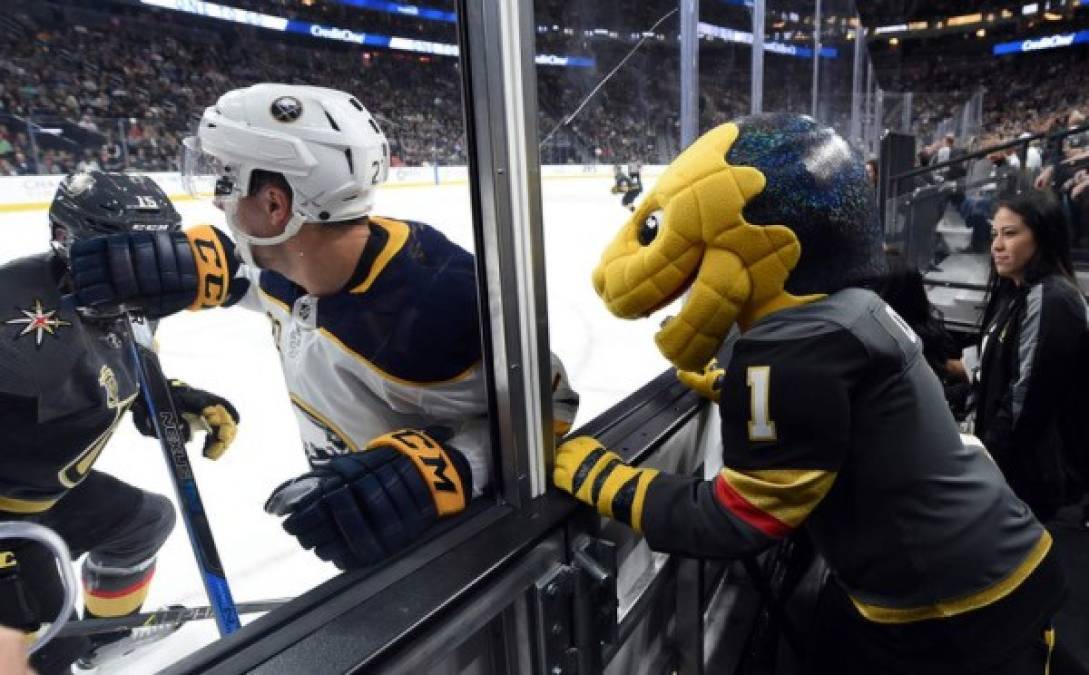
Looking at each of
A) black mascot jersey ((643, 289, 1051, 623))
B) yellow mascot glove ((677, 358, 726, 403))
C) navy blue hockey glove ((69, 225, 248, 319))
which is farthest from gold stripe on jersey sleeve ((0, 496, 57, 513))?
yellow mascot glove ((677, 358, 726, 403))

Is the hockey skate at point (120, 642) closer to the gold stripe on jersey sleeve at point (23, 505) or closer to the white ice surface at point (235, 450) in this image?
the white ice surface at point (235, 450)

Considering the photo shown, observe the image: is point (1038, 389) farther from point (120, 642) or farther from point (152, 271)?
point (120, 642)

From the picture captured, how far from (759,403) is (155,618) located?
3.51ft

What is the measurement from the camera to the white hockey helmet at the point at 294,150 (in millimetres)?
689

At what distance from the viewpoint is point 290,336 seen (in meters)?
1.00

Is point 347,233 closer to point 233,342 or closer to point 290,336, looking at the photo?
point 290,336

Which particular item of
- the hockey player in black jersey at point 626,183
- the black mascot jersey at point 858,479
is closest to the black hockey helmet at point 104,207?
the black mascot jersey at point 858,479

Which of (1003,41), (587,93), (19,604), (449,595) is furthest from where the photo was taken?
(1003,41)

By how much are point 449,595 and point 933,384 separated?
2.17 feet

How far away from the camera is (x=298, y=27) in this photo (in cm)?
67

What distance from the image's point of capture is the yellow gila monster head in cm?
73

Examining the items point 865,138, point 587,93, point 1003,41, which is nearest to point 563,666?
point 587,93

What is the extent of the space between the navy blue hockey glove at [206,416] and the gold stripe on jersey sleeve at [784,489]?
0.87 meters

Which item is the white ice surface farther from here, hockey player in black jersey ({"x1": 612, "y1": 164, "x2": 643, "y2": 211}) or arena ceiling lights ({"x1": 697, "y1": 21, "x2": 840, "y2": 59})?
arena ceiling lights ({"x1": 697, "y1": 21, "x2": 840, "y2": 59})
